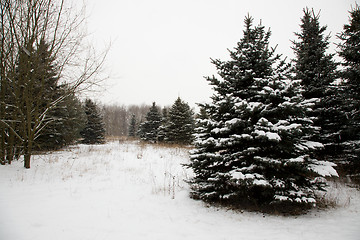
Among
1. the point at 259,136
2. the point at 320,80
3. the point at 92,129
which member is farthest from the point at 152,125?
the point at 259,136

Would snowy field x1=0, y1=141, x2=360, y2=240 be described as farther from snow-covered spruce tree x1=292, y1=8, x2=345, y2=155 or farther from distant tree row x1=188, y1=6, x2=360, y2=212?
snow-covered spruce tree x1=292, y1=8, x2=345, y2=155

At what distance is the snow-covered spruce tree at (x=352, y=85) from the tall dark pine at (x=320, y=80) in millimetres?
349

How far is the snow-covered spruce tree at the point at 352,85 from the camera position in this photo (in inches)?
241

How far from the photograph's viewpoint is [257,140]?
4371mm

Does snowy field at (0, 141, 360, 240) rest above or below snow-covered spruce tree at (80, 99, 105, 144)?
below

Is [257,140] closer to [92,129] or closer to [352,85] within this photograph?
[352,85]

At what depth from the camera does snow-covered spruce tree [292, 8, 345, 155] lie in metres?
7.02

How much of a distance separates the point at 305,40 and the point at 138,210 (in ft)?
34.2

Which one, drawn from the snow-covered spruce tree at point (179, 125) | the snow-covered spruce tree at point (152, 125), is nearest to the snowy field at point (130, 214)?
the snow-covered spruce tree at point (179, 125)

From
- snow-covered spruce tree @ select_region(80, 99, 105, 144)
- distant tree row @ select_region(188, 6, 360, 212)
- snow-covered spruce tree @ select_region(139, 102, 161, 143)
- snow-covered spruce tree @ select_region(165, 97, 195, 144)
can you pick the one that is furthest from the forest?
snow-covered spruce tree @ select_region(139, 102, 161, 143)

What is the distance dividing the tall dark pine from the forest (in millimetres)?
38

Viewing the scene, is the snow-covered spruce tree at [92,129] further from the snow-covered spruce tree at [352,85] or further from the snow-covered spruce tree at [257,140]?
the snow-covered spruce tree at [352,85]

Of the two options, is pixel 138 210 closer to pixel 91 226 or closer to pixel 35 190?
pixel 91 226

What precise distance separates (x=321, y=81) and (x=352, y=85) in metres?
1.08
